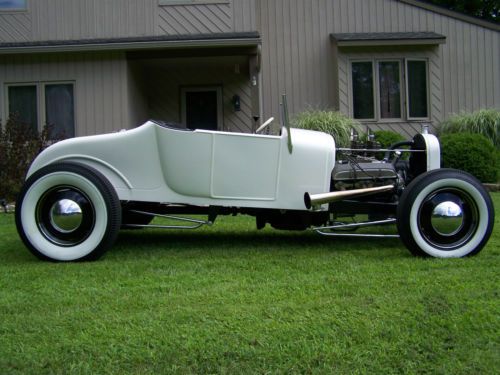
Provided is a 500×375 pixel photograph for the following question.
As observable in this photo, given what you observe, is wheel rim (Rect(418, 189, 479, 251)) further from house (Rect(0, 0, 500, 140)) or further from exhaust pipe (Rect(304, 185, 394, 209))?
house (Rect(0, 0, 500, 140))

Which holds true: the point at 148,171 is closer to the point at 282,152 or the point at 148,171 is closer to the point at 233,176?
the point at 233,176

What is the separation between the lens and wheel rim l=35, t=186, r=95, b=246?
4320 mm

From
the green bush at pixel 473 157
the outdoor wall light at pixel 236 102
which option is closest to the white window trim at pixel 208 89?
the outdoor wall light at pixel 236 102

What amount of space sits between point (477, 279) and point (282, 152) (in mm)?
1718

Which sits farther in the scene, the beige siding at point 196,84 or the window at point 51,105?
the beige siding at point 196,84

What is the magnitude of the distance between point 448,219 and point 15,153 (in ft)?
22.8

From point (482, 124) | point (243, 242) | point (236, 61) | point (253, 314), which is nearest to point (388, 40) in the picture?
point (482, 124)

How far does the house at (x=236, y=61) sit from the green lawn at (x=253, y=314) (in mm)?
7711

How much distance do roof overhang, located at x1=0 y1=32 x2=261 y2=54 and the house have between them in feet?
0.08

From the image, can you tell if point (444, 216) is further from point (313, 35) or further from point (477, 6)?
point (477, 6)

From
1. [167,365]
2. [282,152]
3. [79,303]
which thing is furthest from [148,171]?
[167,365]

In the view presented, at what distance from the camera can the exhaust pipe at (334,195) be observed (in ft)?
14.2

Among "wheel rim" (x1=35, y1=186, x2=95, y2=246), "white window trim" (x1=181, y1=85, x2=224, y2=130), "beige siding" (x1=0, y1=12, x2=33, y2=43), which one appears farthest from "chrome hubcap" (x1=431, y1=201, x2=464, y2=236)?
"beige siding" (x1=0, y1=12, x2=33, y2=43)

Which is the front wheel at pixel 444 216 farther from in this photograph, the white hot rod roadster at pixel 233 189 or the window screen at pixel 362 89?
the window screen at pixel 362 89
